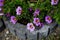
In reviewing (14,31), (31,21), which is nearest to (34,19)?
(31,21)

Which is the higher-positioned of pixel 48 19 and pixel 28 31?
pixel 48 19

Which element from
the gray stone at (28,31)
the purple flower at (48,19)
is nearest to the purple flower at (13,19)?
the gray stone at (28,31)

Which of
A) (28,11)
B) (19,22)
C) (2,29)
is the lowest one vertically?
(2,29)

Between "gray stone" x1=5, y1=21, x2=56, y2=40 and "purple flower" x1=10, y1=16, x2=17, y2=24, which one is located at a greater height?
"purple flower" x1=10, y1=16, x2=17, y2=24

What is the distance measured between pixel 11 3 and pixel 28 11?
0.74 feet

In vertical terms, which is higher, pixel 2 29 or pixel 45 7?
pixel 45 7

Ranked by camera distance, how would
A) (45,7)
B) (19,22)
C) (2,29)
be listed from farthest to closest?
(2,29) → (19,22) → (45,7)

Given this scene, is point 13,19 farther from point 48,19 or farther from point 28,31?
point 48,19

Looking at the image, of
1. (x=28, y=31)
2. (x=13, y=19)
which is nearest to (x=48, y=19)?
(x=28, y=31)

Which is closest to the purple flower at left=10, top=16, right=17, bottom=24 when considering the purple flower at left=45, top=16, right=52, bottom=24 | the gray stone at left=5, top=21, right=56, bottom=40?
the gray stone at left=5, top=21, right=56, bottom=40

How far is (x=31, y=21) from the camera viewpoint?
2.09 meters

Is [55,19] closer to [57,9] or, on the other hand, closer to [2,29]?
[57,9]

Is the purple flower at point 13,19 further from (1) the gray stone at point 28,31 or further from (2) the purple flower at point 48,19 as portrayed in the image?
(2) the purple flower at point 48,19

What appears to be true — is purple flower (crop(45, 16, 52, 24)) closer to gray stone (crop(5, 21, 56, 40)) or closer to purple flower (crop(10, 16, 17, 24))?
gray stone (crop(5, 21, 56, 40))
